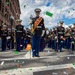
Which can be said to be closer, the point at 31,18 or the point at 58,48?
the point at 31,18

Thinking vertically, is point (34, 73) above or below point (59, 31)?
below

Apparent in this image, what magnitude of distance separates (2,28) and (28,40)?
20.3 ft

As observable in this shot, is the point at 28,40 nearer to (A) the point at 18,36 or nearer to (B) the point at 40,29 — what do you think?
(A) the point at 18,36

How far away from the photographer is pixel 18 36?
14836 mm

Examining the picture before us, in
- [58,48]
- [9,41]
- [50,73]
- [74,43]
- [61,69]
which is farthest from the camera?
[9,41]

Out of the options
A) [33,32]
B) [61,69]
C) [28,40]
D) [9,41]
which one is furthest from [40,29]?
[28,40]

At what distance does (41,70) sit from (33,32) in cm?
378

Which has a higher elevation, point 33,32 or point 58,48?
point 33,32

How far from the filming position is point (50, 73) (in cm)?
639

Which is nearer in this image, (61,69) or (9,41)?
(61,69)

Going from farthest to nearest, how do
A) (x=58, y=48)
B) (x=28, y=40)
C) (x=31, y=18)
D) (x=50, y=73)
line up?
(x=28, y=40)
(x=58, y=48)
(x=31, y=18)
(x=50, y=73)

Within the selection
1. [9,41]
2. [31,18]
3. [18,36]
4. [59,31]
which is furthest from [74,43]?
[31,18]

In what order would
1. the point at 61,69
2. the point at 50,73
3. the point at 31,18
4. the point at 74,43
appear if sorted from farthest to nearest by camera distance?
1. the point at 74,43
2. the point at 31,18
3. the point at 61,69
4. the point at 50,73

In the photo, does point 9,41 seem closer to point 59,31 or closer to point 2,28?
point 2,28
